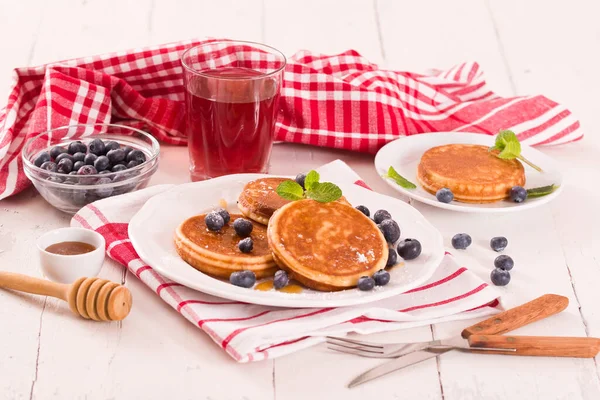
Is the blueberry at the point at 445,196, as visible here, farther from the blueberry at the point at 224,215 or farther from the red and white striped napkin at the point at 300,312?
the blueberry at the point at 224,215

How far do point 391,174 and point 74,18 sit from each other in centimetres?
206

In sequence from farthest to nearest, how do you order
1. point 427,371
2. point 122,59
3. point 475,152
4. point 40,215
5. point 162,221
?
point 122,59
point 475,152
point 40,215
point 162,221
point 427,371

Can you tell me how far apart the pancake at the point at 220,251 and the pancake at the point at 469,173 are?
2.29ft

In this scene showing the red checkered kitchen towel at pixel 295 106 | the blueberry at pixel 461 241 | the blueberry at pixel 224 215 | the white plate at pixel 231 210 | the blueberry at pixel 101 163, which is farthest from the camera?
the red checkered kitchen towel at pixel 295 106

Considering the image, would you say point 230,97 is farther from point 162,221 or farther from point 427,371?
point 427,371

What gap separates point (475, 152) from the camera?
3.02m

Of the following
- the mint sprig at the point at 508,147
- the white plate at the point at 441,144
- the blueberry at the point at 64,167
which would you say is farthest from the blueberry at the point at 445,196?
the blueberry at the point at 64,167

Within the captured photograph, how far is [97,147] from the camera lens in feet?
9.21

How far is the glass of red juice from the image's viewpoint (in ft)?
9.31

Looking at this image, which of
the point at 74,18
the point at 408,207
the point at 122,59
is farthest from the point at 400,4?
the point at 408,207

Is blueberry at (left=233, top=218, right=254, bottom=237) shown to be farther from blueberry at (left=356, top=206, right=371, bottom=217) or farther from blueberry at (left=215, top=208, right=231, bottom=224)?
blueberry at (left=356, top=206, right=371, bottom=217)

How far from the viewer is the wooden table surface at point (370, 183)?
204cm

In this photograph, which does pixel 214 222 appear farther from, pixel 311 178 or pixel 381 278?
pixel 381 278

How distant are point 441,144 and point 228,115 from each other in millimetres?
795
